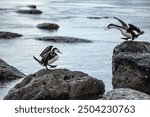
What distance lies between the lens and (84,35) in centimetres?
4306

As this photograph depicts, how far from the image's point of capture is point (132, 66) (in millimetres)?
19984

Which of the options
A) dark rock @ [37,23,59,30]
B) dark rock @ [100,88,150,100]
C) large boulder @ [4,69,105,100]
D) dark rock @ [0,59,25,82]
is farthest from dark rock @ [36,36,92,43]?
dark rock @ [100,88,150,100]

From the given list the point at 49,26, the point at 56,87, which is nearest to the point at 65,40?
the point at 49,26

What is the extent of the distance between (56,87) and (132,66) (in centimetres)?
356

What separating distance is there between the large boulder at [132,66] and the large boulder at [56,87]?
1.05 metres

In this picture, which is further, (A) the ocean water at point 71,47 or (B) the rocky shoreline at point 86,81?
(A) the ocean water at point 71,47

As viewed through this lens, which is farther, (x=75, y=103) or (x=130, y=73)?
(x=130, y=73)

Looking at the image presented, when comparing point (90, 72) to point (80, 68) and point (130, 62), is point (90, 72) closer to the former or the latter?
point (80, 68)

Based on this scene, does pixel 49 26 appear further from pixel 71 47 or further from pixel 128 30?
pixel 128 30

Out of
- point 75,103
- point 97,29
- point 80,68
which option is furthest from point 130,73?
point 97,29

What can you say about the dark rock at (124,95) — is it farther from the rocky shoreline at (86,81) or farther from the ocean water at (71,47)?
the ocean water at (71,47)

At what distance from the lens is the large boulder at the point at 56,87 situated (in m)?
17.9

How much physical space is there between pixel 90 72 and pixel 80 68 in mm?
1351

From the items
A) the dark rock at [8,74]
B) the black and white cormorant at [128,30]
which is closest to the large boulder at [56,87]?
the dark rock at [8,74]
